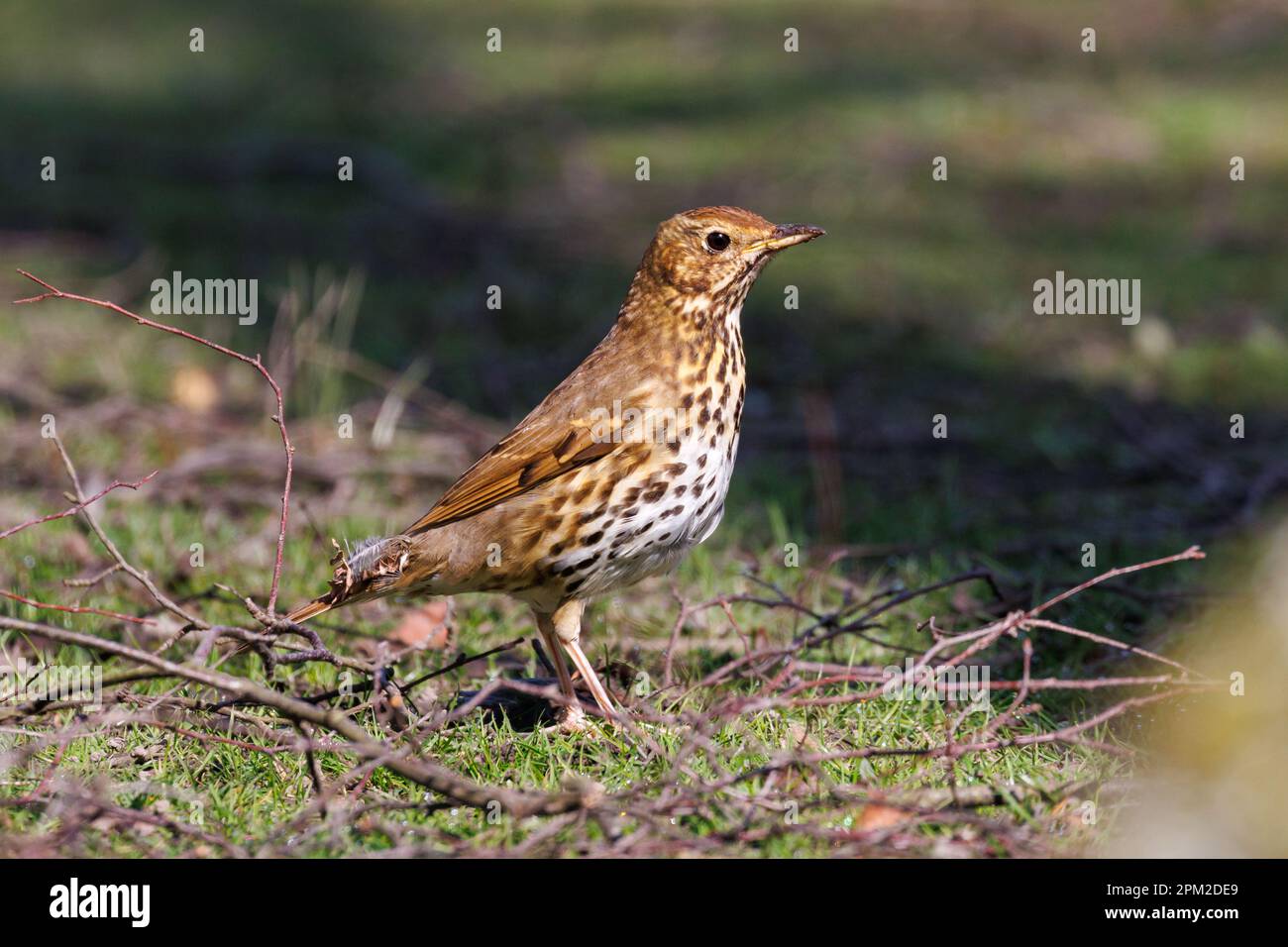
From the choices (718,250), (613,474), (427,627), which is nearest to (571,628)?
(613,474)

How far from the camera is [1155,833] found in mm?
1699

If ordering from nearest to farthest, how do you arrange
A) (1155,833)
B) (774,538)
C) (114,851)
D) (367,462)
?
(1155,833)
(114,851)
(774,538)
(367,462)

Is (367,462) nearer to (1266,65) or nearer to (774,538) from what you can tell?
(774,538)

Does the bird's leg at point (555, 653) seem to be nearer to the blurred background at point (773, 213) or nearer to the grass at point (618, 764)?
the grass at point (618, 764)

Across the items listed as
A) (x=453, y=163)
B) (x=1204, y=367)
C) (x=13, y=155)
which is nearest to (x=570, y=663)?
(x=1204, y=367)

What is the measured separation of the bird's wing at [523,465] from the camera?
14.6ft

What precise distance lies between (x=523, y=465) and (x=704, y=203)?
676 cm

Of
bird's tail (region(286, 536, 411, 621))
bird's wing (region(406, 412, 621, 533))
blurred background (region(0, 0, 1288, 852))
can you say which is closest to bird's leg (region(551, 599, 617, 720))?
bird's wing (region(406, 412, 621, 533))

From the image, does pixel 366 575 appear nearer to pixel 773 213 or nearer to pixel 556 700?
pixel 556 700

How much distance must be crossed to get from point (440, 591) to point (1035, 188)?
27.8 ft

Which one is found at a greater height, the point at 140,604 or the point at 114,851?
the point at 140,604

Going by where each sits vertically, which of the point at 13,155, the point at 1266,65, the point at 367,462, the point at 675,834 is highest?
the point at 1266,65

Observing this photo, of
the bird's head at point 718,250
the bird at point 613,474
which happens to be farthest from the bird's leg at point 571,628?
the bird's head at point 718,250

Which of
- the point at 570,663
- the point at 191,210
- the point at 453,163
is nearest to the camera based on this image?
the point at 570,663
